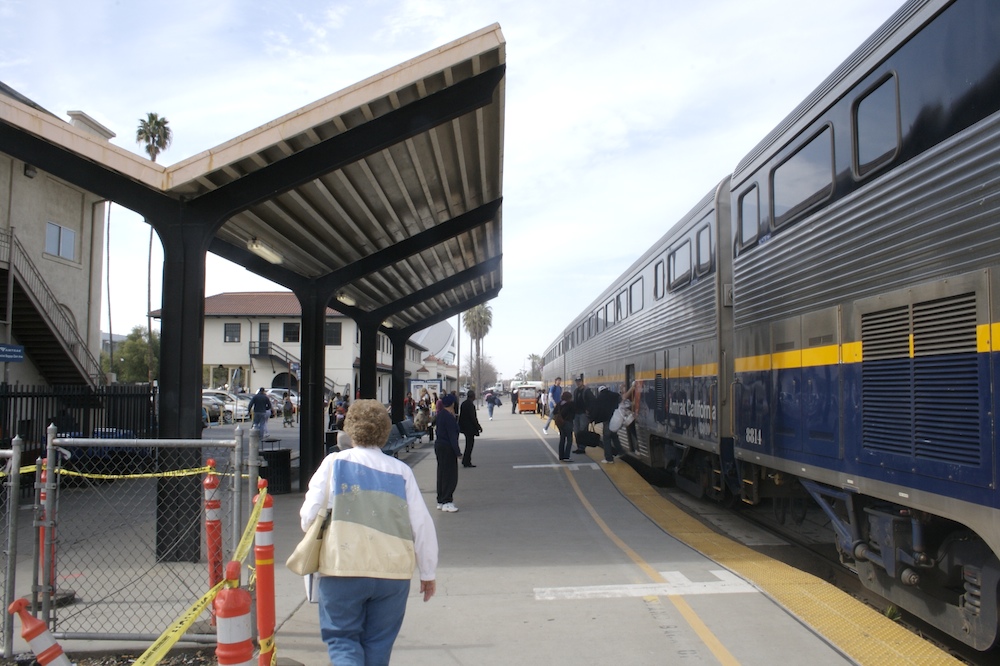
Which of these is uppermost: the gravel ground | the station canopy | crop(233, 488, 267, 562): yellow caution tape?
the station canopy

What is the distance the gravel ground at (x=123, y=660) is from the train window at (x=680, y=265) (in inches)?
323

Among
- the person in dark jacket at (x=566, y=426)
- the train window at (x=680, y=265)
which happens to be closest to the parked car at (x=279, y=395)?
the person in dark jacket at (x=566, y=426)

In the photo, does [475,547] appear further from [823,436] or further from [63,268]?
[63,268]

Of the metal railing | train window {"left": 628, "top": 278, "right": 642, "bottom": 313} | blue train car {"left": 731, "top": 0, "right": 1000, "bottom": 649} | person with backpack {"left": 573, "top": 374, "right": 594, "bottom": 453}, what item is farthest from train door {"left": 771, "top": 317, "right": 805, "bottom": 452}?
the metal railing

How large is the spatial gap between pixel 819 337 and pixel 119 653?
585 centimetres

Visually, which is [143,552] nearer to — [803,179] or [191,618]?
[191,618]

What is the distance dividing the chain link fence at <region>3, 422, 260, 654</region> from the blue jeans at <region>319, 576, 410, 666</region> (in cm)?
132

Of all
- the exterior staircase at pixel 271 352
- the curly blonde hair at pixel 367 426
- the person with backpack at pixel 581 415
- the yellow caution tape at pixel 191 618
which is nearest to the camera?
the yellow caution tape at pixel 191 618

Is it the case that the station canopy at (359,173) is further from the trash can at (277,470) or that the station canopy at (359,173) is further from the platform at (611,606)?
the platform at (611,606)

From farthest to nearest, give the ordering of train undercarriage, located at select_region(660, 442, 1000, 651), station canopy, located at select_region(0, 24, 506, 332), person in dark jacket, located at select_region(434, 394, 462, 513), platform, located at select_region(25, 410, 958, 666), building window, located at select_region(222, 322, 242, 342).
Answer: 1. building window, located at select_region(222, 322, 242, 342)
2. person in dark jacket, located at select_region(434, 394, 462, 513)
3. station canopy, located at select_region(0, 24, 506, 332)
4. platform, located at select_region(25, 410, 958, 666)
5. train undercarriage, located at select_region(660, 442, 1000, 651)

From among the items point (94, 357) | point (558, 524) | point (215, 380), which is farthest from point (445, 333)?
point (558, 524)

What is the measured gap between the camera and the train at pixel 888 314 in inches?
188

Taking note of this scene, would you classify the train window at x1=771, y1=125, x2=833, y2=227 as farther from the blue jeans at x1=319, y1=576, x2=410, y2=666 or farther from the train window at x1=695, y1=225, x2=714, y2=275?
the blue jeans at x1=319, y1=576, x2=410, y2=666

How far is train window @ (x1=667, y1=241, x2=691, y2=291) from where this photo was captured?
11584 mm
